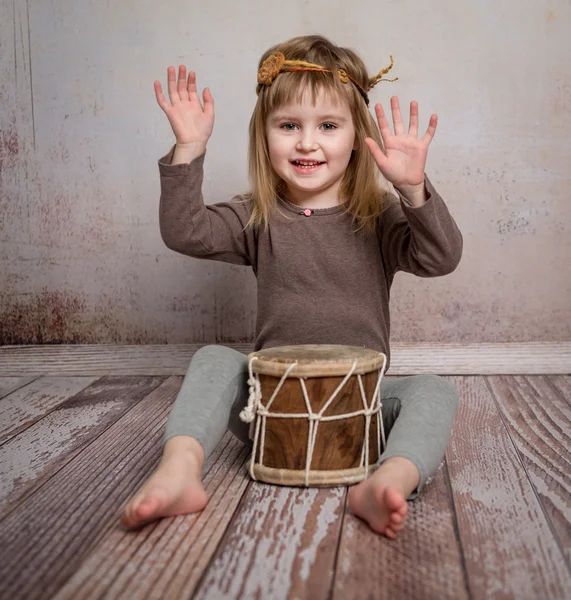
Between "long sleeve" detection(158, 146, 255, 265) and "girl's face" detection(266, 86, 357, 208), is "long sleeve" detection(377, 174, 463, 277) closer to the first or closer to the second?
"girl's face" detection(266, 86, 357, 208)

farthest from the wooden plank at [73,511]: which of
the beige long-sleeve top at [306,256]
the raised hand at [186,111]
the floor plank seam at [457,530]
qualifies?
the raised hand at [186,111]

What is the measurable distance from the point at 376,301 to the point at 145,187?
99cm

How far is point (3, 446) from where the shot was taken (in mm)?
1619

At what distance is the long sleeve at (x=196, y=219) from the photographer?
1556 millimetres

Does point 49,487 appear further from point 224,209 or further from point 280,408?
point 224,209

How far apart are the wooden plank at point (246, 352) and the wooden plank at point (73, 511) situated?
608 mm

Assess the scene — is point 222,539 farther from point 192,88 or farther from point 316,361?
point 192,88

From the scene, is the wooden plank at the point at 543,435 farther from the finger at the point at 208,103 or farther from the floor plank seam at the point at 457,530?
the finger at the point at 208,103

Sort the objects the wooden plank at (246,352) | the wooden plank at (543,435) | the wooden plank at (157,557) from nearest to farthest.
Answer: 1. the wooden plank at (157,557)
2. the wooden plank at (543,435)
3. the wooden plank at (246,352)

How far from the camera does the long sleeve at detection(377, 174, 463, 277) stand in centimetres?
147

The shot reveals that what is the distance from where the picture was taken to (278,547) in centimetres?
111

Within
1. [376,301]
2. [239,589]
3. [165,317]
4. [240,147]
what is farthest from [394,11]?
[239,589]

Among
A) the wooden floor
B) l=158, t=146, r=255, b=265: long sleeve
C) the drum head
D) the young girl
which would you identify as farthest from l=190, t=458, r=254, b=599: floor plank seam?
l=158, t=146, r=255, b=265: long sleeve

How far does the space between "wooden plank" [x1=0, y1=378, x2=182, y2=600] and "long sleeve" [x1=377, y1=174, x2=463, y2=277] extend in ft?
2.22
